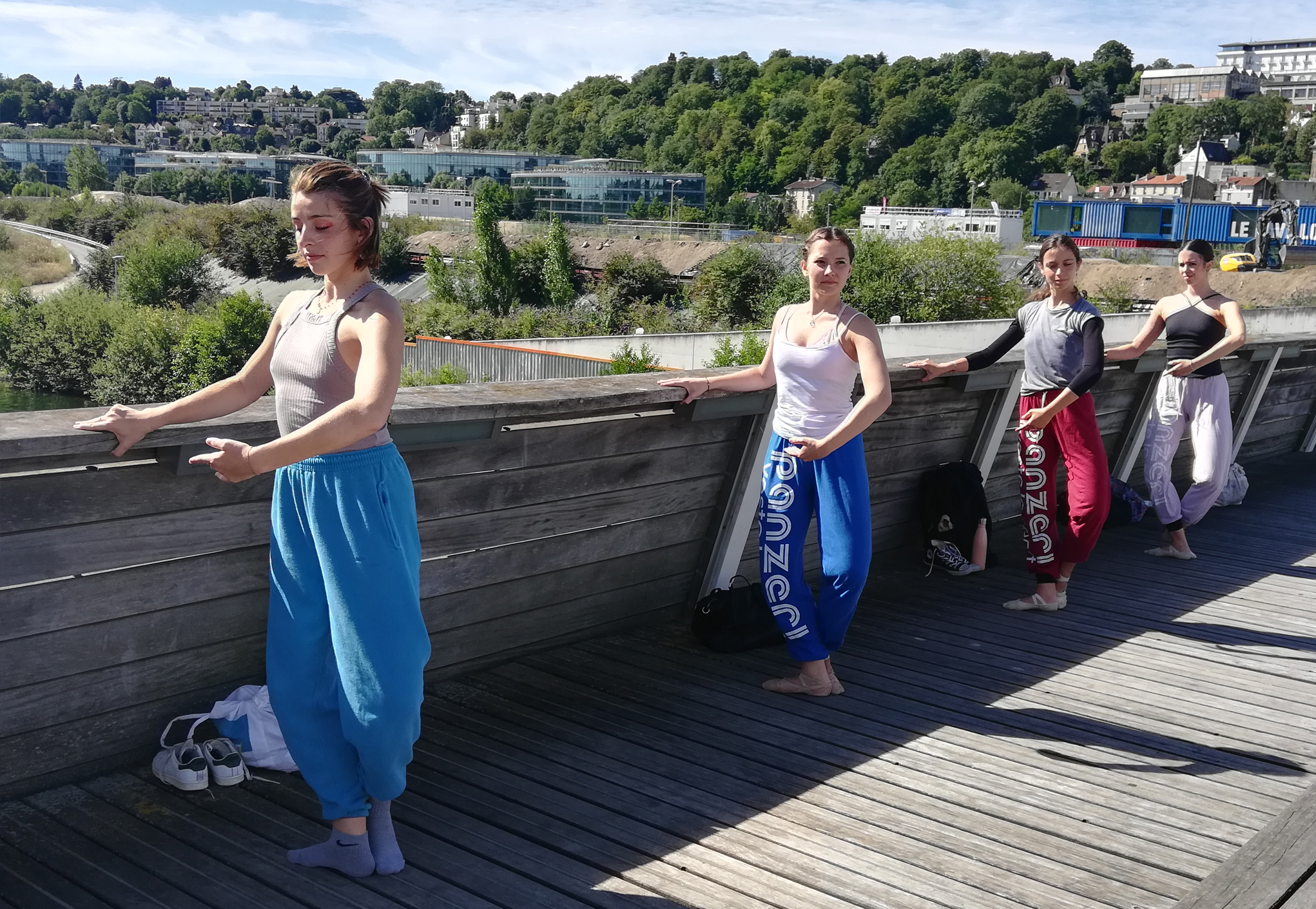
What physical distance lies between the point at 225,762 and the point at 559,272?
70.7 m

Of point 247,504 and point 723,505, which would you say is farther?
point 723,505

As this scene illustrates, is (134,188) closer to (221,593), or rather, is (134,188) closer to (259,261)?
(259,261)

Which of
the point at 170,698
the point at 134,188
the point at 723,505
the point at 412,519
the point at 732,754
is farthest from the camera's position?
the point at 134,188

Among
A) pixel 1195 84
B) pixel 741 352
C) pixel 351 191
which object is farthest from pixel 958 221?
pixel 1195 84

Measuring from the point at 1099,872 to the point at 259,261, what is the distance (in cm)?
9290

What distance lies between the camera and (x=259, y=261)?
88.9 meters

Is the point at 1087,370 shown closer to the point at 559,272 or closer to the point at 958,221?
the point at 559,272

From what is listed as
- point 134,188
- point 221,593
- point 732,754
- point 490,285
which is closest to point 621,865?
point 732,754

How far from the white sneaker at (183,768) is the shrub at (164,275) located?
80130 mm

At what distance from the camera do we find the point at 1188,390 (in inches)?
226

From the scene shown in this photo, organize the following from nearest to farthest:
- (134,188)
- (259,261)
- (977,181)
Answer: (259,261), (977,181), (134,188)

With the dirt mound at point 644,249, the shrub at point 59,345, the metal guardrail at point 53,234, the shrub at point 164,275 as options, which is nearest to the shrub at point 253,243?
the shrub at point 164,275

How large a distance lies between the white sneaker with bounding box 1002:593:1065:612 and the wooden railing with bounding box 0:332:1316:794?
735 mm

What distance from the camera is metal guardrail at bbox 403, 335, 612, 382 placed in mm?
31078
